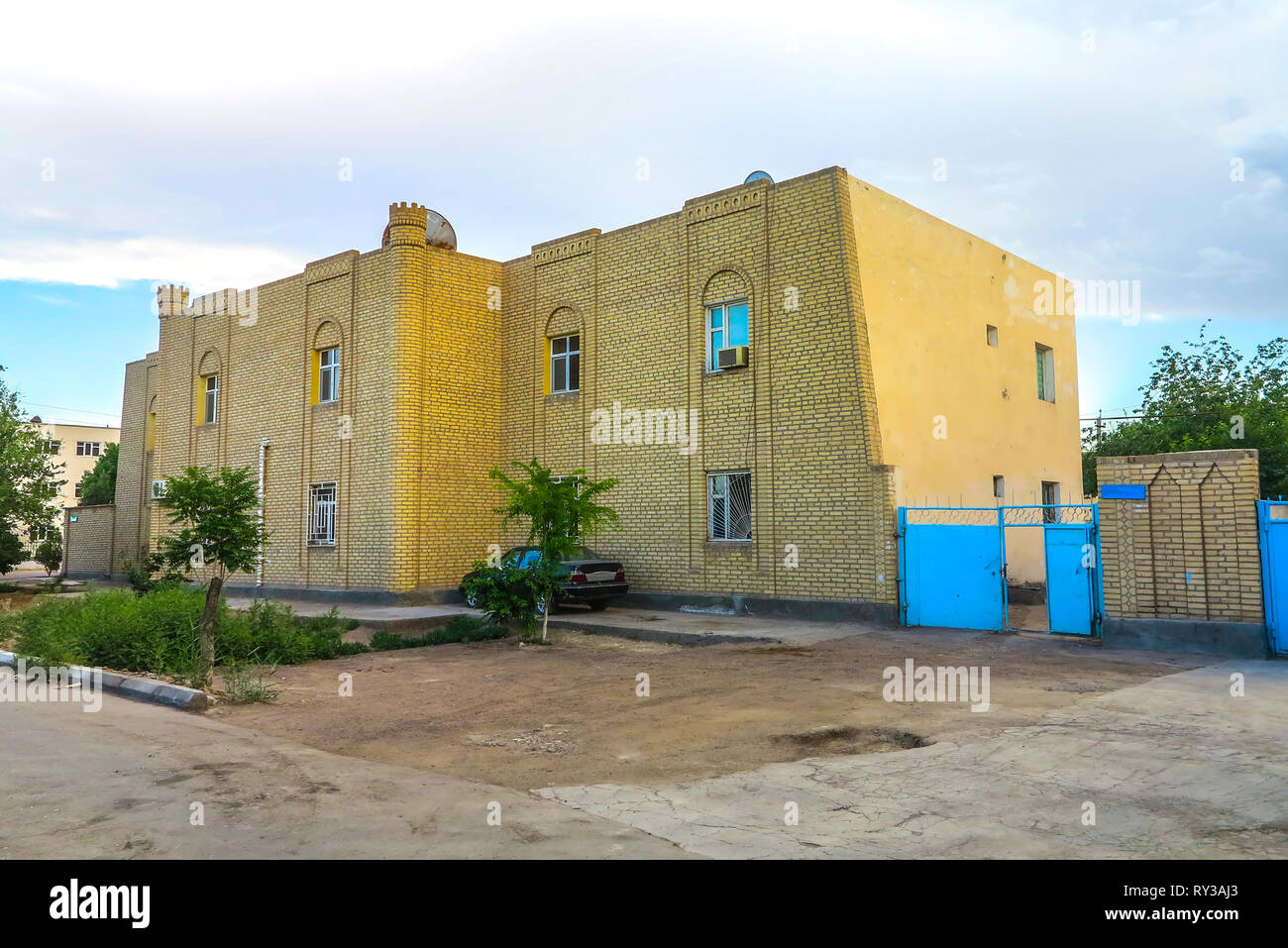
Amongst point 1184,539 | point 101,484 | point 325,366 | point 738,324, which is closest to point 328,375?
point 325,366

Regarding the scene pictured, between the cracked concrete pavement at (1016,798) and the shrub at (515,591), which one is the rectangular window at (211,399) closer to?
the shrub at (515,591)

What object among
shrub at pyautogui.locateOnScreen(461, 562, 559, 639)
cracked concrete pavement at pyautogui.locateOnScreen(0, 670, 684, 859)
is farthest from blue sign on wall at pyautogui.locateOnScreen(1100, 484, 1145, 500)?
cracked concrete pavement at pyautogui.locateOnScreen(0, 670, 684, 859)

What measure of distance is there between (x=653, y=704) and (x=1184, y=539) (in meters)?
7.67

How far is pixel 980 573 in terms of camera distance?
14.6 meters

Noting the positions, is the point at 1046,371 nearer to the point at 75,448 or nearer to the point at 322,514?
the point at 322,514

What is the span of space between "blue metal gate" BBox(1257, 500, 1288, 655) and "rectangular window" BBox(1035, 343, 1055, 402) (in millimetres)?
11851

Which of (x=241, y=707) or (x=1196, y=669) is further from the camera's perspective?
(x=1196, y=669)

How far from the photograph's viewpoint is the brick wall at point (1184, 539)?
11453 millimetres

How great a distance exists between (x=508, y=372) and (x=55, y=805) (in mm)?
17644

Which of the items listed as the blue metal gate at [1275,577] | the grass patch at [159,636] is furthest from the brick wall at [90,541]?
the blue metal gate at [1275,577]

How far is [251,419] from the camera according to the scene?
25359 mm

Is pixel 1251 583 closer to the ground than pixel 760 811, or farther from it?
farther from it
